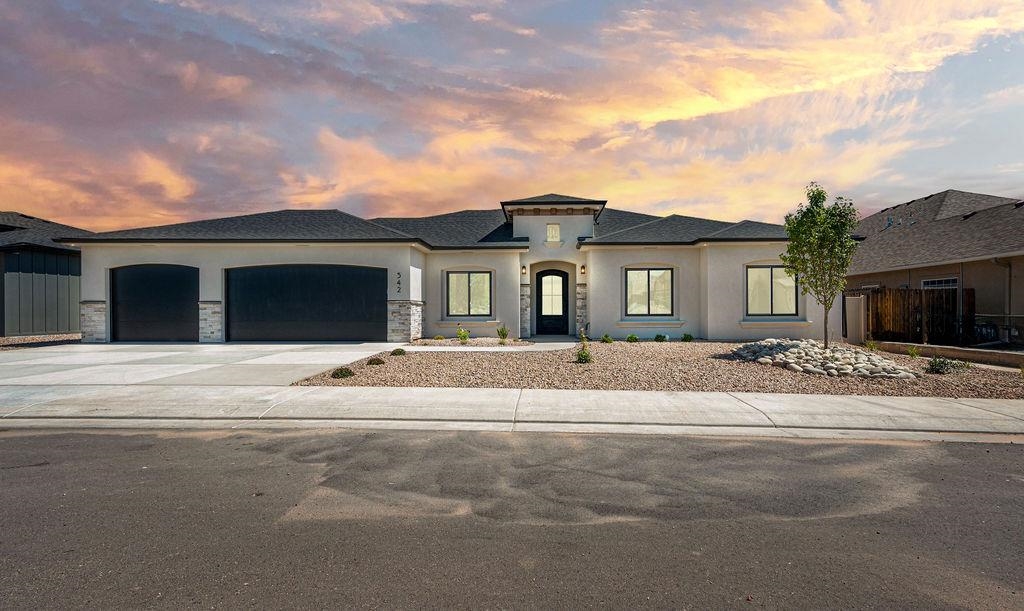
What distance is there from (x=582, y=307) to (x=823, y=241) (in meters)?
9.69

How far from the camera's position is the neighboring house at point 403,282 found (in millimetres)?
20656

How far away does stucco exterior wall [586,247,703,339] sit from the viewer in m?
21.6

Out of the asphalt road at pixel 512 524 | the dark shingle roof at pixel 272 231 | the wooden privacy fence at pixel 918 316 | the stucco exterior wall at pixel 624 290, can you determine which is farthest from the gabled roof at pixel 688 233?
the asphalt road at pixel 512 524

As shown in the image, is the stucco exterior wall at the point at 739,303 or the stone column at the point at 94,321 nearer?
the stucco exterior wall at the point at 739,303

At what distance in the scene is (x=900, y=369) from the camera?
1188cm

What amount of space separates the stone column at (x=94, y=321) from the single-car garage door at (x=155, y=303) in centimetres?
34

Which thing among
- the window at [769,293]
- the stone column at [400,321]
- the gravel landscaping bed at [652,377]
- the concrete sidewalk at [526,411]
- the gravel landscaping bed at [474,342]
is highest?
the window at [769,293]

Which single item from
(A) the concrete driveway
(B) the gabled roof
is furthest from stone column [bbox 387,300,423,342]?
(B) the gabled roof

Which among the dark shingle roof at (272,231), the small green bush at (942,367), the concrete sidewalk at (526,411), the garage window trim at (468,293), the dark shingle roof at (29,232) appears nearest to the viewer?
the concrete sidewalk at (526,411)

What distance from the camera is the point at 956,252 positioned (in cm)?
1959

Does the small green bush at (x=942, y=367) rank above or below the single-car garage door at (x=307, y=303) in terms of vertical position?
below

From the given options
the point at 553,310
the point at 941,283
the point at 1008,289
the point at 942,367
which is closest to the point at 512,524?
the point at 942,367

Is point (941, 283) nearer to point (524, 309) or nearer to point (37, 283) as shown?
point (524, 309)

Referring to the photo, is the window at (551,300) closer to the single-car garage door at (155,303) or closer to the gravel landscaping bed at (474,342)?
the gravel landscaping bed at (474,342)
